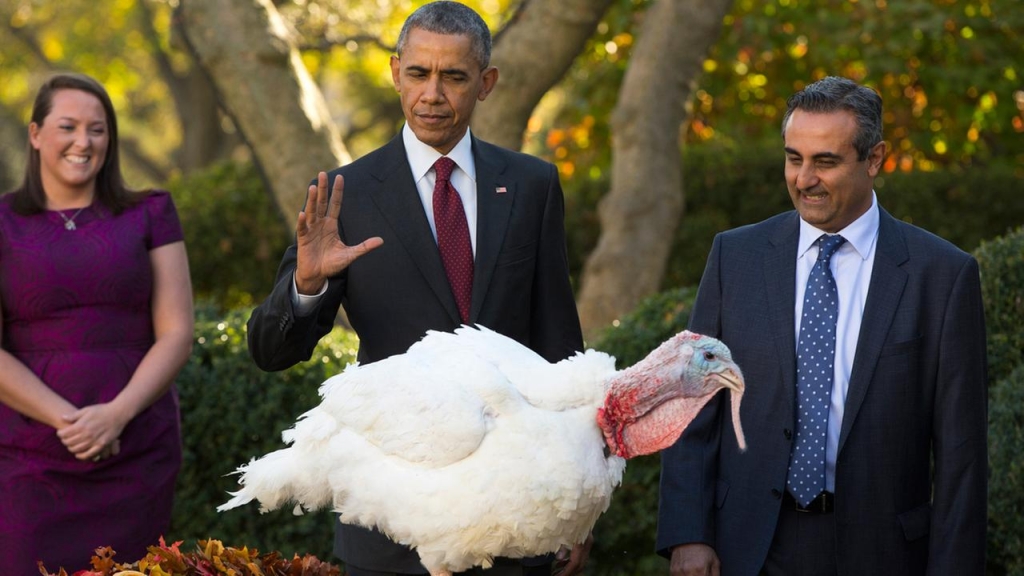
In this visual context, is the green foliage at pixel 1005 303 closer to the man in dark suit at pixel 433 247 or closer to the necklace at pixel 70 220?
the man in dark suit at pixel 433 247

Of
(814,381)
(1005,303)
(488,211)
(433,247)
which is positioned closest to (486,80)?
(488,211)

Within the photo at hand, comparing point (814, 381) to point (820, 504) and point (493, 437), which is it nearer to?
point (820, 504)

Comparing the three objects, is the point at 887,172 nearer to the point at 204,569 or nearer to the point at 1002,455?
the point at 1002,455

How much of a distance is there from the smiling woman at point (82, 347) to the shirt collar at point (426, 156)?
5.77ft

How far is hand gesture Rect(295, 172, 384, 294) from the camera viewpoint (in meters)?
3.13

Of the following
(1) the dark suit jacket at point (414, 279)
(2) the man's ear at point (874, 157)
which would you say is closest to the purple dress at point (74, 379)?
(1) the dark suit jacket at point (414, 279)

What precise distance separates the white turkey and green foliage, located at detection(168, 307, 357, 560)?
118 inches

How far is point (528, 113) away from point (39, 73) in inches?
743

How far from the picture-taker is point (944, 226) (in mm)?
10242

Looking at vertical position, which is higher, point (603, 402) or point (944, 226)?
point (944, 226)

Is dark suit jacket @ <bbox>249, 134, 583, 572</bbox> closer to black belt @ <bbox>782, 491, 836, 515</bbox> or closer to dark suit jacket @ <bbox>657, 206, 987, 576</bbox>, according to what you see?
dark suit jacket @ <bbox>657, 206, 987, 576</bbox>

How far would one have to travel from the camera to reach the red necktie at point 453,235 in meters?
3.45

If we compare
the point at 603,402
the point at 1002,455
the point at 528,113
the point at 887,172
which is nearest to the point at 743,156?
the point at 887,172

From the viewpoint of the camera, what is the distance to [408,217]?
3.47 metres
